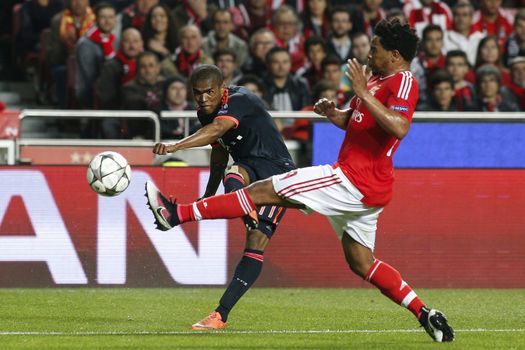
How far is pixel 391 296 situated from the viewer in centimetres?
918

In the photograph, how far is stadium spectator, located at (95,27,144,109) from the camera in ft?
53.5

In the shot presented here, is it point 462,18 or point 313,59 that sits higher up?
point 462,18

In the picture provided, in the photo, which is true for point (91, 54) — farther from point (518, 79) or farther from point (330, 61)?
point (518, 79)

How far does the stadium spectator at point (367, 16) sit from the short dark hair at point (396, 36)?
29.9 feet

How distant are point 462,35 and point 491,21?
2.76 feet

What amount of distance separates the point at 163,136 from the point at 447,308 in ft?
15.6

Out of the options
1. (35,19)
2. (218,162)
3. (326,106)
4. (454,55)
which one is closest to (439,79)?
(454,55)

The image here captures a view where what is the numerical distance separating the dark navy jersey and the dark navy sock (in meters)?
0.82

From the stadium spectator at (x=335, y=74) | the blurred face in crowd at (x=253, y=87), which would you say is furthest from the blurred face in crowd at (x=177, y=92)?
the stadium spectator at (x=335, y=74)

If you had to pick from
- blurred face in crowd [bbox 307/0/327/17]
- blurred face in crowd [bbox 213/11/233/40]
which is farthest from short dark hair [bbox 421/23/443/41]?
blurred face in crowd [bbox 213/11/233/40]

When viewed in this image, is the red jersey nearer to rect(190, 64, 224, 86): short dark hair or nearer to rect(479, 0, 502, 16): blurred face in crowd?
rect(190, 64, 224, 86): short dark hair

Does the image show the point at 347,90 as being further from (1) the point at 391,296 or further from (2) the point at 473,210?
(1) the point at 391,296

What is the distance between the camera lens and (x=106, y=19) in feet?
54.2

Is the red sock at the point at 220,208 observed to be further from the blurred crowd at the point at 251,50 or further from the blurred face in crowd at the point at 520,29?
the blurred face in crowd at the point at 520,29
